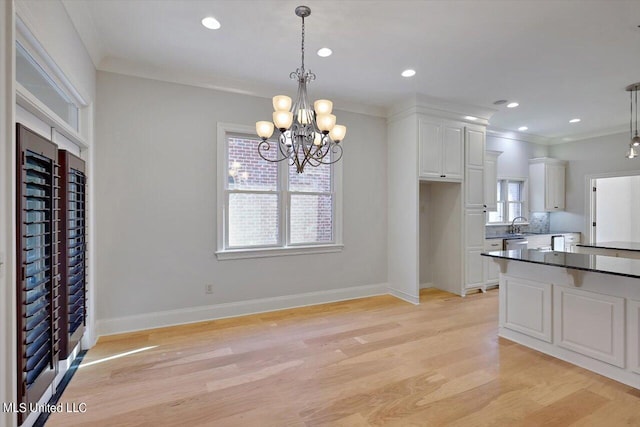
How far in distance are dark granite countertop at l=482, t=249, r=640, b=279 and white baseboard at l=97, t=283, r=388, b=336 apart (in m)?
2.02

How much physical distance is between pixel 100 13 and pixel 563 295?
4.74m

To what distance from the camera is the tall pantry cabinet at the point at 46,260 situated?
1717 millimetres

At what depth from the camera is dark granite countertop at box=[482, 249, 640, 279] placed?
2.43 metres

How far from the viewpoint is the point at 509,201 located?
6.63 m

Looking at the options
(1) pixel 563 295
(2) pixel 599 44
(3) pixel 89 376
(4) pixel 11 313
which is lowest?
(3) pixel 89 376

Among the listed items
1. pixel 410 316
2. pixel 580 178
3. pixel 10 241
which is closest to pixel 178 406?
pixel 10 241

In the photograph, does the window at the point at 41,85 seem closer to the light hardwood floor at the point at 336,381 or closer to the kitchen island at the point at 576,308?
the light hardwood floor at the point at 336,381

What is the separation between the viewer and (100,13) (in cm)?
267

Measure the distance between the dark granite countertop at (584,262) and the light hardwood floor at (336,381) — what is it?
0.90 meters

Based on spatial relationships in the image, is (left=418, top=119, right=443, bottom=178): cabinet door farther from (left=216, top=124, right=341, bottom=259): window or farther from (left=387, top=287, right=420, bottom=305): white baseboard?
(left=387, top=287, right=420, bottom=305): white baseboard

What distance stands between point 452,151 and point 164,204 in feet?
13.7

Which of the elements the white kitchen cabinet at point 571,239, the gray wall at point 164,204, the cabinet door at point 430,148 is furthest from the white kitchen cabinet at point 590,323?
the white kitchen cabinet at point 571,239

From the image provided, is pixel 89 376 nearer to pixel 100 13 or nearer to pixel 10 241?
pixel 10 241

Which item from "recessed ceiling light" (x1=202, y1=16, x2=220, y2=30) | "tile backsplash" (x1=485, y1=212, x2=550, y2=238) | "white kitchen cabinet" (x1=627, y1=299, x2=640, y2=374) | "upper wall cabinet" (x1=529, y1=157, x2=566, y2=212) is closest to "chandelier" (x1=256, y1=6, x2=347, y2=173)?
"recessed ceiling light" (x1=202, y1=16, x2=220, y2=30)
